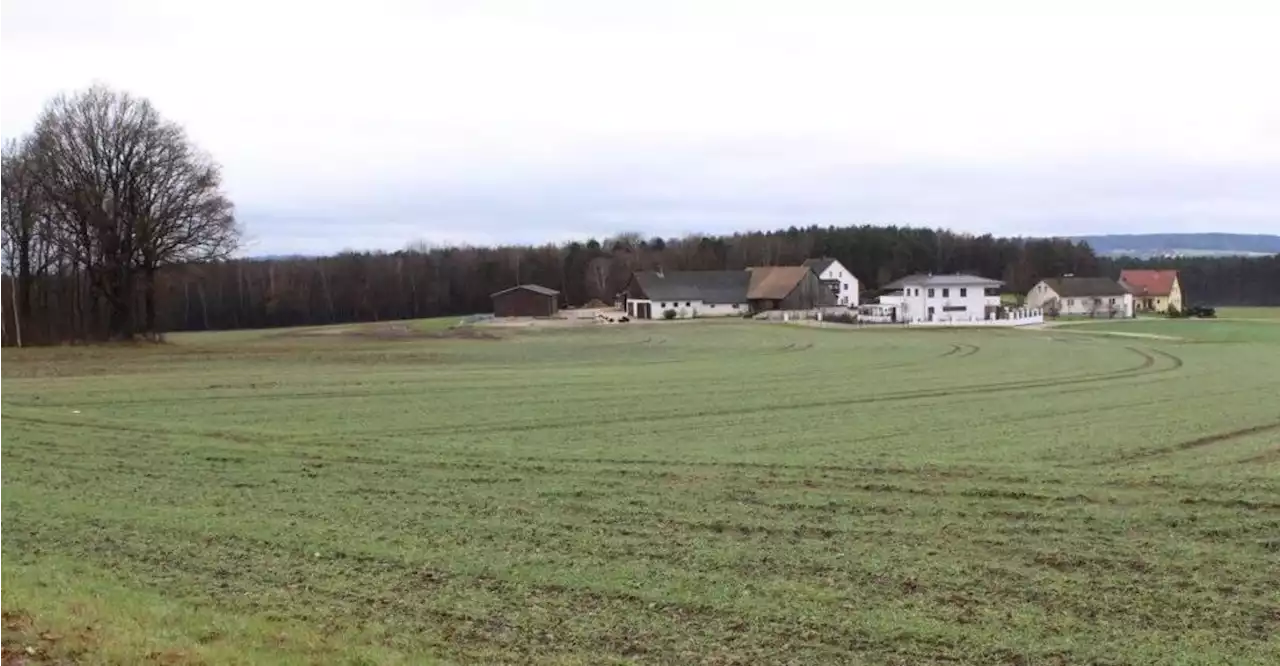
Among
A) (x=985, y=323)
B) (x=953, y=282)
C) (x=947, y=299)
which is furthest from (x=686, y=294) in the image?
(x=985, y=323)

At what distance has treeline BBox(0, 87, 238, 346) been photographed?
Result: 58.3 metres

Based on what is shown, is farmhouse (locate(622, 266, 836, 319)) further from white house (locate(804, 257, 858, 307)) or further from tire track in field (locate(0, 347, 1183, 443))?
tire track in field (locate(0, 347, 1183, 443))

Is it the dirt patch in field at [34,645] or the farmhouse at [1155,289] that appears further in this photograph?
the farmhouse at [1155,289]

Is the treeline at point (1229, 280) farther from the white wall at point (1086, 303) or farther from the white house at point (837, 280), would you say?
the white house at point (837, 280)

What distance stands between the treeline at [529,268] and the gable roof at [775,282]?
26.3 meters

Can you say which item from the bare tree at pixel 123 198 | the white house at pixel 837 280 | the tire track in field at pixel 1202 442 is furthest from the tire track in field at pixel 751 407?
the white house at pixel 837 280

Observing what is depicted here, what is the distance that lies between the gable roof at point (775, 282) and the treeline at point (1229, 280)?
69473 millimetres

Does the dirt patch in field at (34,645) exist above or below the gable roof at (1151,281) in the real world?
below

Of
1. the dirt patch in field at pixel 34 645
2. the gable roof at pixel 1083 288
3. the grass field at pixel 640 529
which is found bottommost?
the grass field at pixel 640 529

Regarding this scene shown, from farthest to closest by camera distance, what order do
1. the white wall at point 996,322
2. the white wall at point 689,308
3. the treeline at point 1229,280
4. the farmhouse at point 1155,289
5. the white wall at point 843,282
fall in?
the treeline at point 1229,280 < the farmhouse at point 1155,289 < the white wall at point 843,282 < the white wall at point 689,308 < the white wall at point 996,322

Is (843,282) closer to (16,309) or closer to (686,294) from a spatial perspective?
(686,294)

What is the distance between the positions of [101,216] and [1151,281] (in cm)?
12554

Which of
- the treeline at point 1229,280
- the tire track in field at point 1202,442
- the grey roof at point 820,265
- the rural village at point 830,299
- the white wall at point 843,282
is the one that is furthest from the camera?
the treeline at point 1229,280

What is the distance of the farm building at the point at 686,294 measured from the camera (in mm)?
116375
